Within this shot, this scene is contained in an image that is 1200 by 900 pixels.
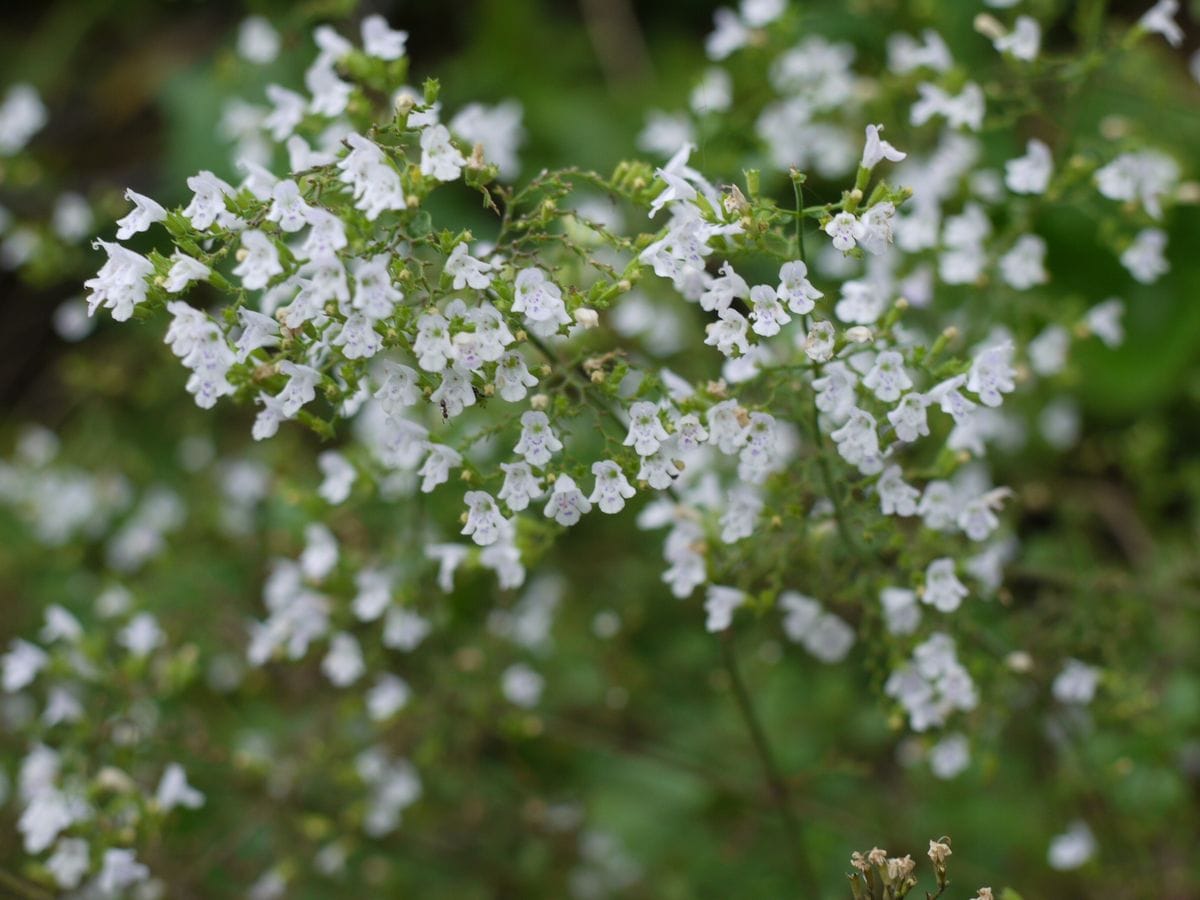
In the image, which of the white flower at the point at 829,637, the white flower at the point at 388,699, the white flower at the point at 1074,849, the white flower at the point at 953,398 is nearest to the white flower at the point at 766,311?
the white flower at the point at 953,398

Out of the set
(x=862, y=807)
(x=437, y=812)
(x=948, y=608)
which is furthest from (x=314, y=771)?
(x=948, y=608)

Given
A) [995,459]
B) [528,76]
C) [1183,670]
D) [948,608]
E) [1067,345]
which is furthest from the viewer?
[528,76]

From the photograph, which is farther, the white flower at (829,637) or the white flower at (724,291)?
the white flower at (829,637)

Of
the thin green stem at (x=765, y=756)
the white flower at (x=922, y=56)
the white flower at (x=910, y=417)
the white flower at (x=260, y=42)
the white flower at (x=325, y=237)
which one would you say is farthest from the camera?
the white flower at (x=260, y=42)

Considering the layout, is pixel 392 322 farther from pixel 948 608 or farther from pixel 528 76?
pixel 528 76

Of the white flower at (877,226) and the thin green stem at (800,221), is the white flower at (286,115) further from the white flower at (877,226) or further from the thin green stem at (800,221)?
the white flower at (877,226)

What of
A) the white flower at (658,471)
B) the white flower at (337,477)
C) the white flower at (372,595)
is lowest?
the white flower at (372,595)
